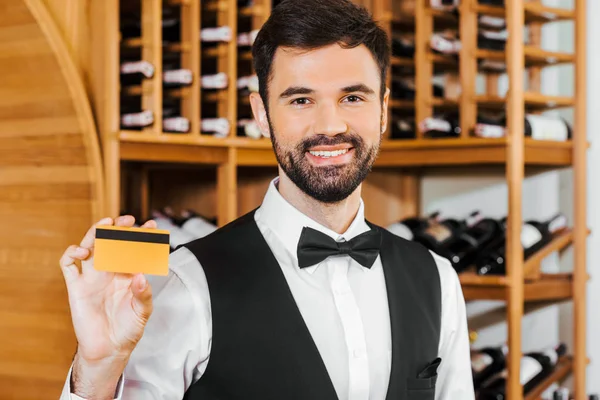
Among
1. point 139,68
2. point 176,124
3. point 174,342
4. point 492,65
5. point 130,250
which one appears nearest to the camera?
point 130,250

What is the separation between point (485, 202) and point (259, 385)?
2.39 meters

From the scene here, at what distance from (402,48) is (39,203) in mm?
1708

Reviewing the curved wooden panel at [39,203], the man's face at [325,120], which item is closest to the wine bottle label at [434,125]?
the curved wooden panel at [39,203]

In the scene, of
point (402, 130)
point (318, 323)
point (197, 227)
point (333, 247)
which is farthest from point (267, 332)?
point (402, 130)

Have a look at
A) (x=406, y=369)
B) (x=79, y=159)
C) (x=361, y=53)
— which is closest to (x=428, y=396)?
(x=406, y=369)

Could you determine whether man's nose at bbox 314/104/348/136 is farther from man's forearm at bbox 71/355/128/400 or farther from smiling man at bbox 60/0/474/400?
man's forearm at bbox 71/355/128/400

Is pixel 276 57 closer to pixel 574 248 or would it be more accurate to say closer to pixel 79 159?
pixel 79 159

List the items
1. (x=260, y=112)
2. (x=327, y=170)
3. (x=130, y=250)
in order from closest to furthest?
(x=130, y=250) → (x=327, y=170) → (x=260, y=112)

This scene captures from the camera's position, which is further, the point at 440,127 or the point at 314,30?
the point at 440,127

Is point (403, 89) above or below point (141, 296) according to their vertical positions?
above

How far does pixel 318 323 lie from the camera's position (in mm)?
1497

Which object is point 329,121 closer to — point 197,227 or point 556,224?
point 197,227

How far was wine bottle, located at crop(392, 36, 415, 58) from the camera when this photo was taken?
11.0 ft

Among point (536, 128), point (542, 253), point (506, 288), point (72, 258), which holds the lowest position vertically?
point (506, 288)
